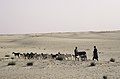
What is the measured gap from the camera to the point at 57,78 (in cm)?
1759

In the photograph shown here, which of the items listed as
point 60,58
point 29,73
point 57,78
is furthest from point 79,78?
point 60,58

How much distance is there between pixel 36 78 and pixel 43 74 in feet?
5.14

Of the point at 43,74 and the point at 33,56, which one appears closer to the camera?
the point at 43,74

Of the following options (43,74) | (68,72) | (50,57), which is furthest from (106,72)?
A: (50,57)

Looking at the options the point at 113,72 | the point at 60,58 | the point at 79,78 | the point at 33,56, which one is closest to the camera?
the point at 79,78

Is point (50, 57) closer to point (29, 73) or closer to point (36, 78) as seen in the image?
point (29, 73)

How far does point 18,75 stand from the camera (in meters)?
19.3

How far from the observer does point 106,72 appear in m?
19.2

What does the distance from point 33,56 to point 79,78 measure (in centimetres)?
1465

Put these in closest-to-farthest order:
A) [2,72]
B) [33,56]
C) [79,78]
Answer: [79,78] < [2,72] < [33,56]

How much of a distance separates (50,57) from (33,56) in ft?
5.89

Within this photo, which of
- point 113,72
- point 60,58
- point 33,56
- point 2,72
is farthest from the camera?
point 33,56

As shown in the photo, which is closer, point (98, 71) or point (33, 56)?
point (98, 71)

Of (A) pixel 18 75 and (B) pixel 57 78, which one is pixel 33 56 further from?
(B) pixel 57 78
